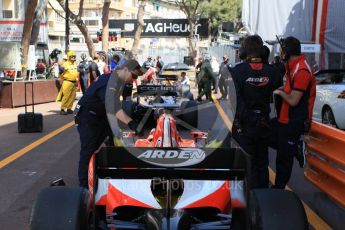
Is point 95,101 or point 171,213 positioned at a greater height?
point 95,101

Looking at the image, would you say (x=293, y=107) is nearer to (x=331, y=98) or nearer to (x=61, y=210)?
(x=61, y=210)

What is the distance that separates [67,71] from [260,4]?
24.0 feet

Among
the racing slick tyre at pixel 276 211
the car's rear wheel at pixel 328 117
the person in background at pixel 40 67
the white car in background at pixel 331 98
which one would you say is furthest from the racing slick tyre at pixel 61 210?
the person in background at pixel 40 67

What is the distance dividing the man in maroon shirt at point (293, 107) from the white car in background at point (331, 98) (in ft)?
21.1

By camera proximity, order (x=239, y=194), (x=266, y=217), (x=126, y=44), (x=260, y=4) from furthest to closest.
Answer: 1. (x=126, y=44)
2. (x=260, y=4)
3. (x=239, y=194)
4. (x=266, y=217)

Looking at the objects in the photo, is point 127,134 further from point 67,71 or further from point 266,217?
point 67,71

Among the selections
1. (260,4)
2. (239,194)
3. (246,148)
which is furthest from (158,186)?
(260,4)

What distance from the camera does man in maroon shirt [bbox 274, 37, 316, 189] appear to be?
5.48m

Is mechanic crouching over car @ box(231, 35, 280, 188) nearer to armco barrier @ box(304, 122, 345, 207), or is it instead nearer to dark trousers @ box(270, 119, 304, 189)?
dark trousers @ box(270, 119, 304, 189)

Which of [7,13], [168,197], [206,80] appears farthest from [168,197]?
[7,13]

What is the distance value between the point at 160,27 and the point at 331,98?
40079mm

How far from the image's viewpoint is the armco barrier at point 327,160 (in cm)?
493

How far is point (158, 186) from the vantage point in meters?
4.07

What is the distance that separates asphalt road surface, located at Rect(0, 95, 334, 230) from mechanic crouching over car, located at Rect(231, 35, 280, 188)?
1.11 metres
